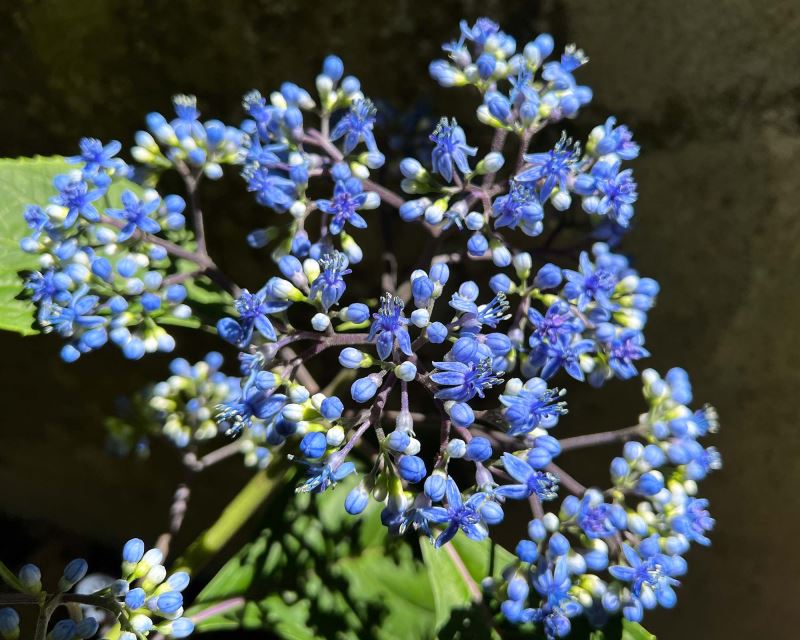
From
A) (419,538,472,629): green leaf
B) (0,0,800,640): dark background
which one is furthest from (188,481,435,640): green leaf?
(0,0,800,640): dark background

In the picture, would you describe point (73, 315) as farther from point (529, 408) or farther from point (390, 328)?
point (529, 408)

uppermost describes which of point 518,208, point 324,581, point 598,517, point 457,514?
point 518,208

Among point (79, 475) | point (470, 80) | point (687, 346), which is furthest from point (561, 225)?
point (79, 475)

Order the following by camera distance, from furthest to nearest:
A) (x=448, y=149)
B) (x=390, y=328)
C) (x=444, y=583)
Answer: (x=444, y=583)
(x=448, y=149)
(x=390, y=328)

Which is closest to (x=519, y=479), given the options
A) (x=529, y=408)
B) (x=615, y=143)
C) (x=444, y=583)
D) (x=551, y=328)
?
(x=529, y=408)

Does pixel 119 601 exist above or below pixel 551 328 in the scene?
below

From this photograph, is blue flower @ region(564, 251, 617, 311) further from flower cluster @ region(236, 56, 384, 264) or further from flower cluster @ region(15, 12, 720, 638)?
flower cluster @ region(236, 56, 384, 264)
